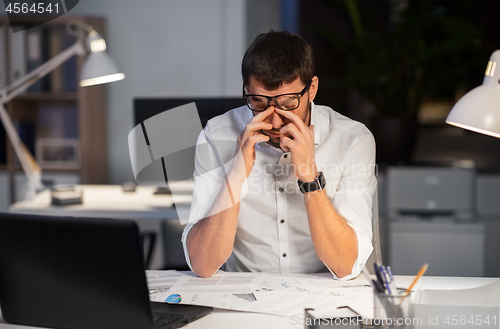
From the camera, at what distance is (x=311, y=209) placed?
126cm

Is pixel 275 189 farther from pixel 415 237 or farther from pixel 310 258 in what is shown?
pixel 415 237

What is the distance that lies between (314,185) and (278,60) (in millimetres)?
325

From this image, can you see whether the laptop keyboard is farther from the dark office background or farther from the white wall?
the white wall

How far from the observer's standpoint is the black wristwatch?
1.26 meters

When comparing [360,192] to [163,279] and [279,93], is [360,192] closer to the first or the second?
[279,93]

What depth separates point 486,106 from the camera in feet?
3.65

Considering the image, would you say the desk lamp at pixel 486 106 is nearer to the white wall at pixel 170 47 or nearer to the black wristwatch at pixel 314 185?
the black wristwatch at pixel 314 185

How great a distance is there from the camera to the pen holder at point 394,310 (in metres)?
0.82

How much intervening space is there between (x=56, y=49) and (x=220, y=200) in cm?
222

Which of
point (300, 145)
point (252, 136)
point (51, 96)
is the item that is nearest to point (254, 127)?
point (252, 136)

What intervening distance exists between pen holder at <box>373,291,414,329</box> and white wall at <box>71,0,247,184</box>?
2366 mm

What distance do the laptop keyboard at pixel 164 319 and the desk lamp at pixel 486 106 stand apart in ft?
2.47

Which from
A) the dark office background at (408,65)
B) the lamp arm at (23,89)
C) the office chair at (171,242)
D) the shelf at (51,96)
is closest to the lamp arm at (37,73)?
the lamp arm at (23,89)

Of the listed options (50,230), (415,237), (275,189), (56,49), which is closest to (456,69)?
(415,237)
